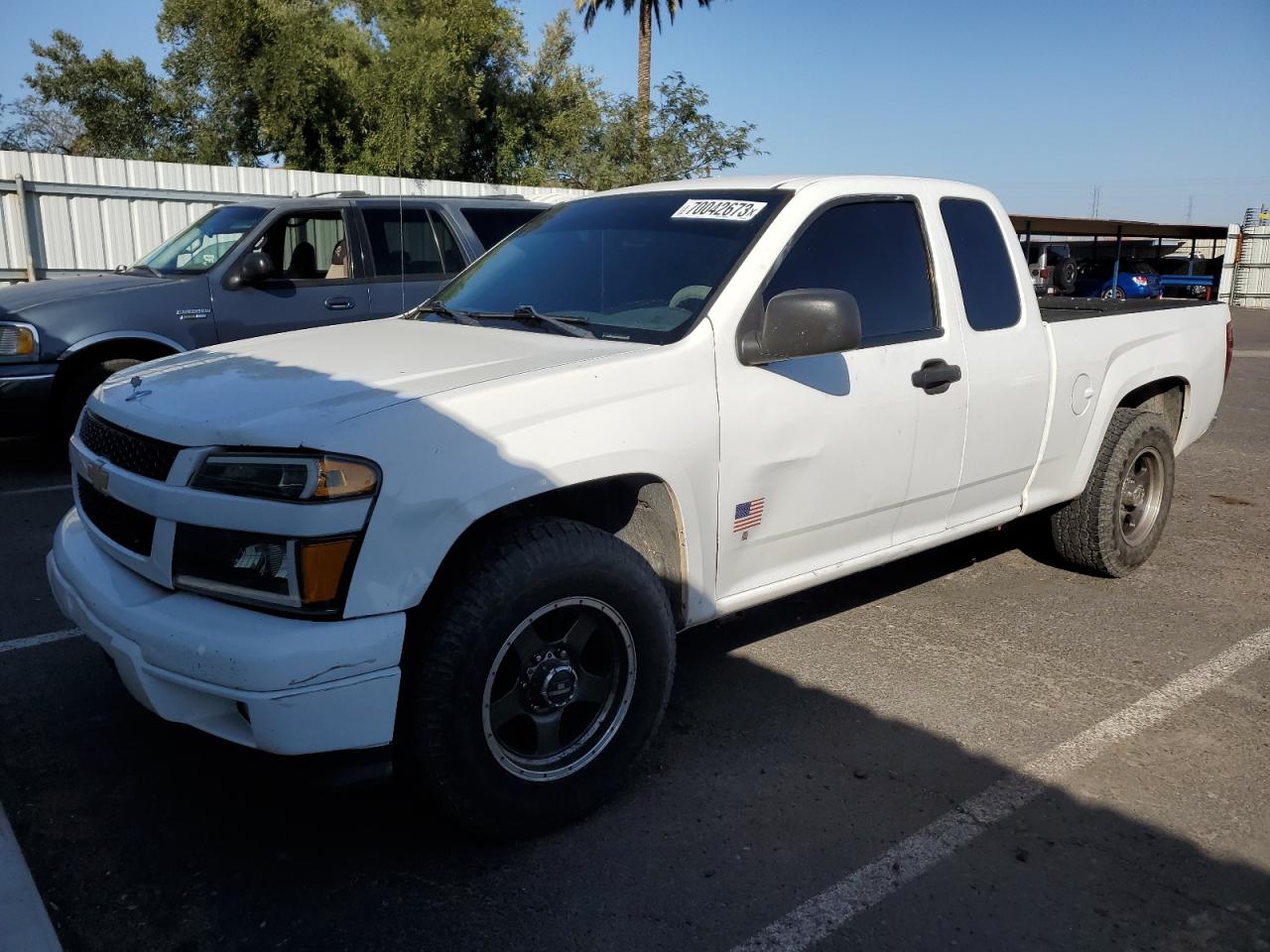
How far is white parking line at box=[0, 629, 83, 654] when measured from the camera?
13.8 feet

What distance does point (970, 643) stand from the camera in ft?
14.6

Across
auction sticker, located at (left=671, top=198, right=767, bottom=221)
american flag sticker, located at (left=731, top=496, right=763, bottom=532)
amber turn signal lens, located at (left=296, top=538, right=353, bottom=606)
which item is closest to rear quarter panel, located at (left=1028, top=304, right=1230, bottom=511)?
auction sticker, located at (left=671, top=198, right=767, bottom=221)

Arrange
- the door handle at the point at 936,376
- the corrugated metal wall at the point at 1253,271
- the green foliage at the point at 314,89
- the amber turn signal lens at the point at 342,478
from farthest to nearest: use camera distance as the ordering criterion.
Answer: the corrugated metal wall at the point at 1253,271
the green foliage at the point at 314,89
the door handle at the point at 936,376
the amber turn signal lens at the point at 342,478

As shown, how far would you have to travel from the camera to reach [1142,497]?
17.8 feet

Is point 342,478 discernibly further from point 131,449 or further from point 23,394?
point 23,394

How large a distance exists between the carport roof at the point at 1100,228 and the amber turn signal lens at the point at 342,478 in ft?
54.8

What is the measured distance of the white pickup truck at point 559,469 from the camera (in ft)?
8.21

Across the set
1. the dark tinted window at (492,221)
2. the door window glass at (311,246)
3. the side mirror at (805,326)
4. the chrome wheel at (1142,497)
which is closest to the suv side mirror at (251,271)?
the door window glass at (311,246)

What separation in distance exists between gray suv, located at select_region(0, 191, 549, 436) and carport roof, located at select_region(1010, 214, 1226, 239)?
39.7 feet

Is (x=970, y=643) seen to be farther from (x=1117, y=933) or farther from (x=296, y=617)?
(x=296, y=617)

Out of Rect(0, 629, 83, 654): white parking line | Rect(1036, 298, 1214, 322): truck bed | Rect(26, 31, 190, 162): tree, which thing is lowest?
Rect(0, 629, 83, 654): white parking line

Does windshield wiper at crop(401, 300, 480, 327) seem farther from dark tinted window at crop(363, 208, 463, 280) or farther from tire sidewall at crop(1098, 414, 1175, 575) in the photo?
dark tinted window at crop(363, 208, 463, 280)

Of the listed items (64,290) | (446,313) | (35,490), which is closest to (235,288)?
(64,290)

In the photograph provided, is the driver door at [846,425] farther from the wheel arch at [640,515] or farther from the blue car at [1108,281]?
the blue car at [1108,281]
